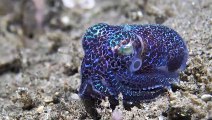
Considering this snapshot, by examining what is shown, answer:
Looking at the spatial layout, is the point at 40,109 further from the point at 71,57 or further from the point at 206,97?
the point at 206,97

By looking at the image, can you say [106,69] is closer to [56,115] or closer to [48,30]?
[56,115]

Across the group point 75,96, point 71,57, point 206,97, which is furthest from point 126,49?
point 71,57

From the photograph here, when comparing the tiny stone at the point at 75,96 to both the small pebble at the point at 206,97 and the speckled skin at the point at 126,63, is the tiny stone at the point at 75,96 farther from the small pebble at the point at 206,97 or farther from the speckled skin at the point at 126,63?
the small pebble at the point at 206,97

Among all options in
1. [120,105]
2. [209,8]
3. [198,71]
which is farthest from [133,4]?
[120,105]

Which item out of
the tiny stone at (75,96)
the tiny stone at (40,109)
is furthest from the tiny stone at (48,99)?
the tiny stone at (75,96)

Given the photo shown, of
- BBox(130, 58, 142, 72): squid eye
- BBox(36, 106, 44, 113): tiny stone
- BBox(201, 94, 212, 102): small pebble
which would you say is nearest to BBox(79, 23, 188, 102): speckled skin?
BBox(130, 58, 142, 72): squid eye
